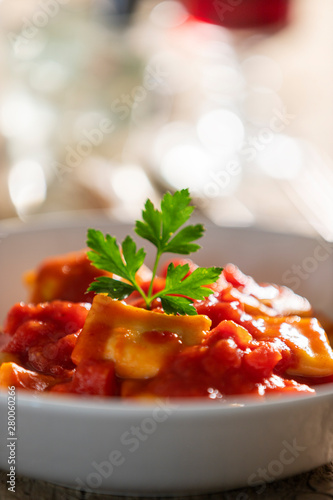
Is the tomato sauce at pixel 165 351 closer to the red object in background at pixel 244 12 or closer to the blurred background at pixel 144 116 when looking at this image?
the blurred background at pixel 144 116

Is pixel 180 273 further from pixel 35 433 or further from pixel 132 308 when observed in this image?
pixel 35 433

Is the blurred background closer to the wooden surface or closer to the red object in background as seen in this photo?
the red object in background

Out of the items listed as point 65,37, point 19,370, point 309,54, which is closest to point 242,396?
point 19,370

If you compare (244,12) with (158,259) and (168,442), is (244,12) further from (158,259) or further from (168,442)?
(168,442)

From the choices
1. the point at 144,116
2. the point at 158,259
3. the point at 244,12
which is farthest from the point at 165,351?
the point at 244,12

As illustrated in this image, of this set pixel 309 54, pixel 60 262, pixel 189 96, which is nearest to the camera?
pixel 60 262

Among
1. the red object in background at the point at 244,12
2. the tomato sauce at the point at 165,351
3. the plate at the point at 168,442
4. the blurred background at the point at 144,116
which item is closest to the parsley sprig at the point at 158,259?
the tomato sauce at the point at 165,351
